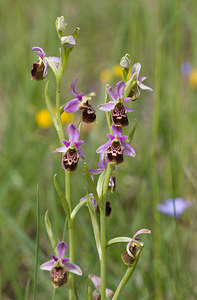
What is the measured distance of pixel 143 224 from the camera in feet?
7.21

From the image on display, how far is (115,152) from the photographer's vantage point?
4.32 ft

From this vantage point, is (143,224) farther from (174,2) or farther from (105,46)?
(105,46)

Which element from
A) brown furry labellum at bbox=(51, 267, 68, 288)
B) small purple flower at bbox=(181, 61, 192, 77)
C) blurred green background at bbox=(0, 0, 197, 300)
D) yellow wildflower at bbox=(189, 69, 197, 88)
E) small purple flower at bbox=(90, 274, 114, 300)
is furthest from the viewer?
small purple flower at bbox=(181, 61, 192, 77)

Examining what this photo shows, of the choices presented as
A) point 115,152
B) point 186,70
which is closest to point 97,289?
point 115,152

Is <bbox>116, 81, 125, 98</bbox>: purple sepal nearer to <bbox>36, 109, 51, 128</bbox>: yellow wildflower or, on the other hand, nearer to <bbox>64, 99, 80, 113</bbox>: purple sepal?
<bbox>64, 99, 80, 113</bbox>: purple sepal

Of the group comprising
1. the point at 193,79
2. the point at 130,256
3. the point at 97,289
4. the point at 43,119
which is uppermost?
the point at 193,79

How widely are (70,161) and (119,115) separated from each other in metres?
0.22

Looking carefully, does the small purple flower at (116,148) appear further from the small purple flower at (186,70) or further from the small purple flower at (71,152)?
the small purple flower at (186,70)

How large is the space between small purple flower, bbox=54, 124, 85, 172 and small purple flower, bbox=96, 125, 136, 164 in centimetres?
9

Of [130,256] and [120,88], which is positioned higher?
[120,88]

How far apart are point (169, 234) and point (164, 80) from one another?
5.71 ft

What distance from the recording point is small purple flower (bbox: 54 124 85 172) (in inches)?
53.6

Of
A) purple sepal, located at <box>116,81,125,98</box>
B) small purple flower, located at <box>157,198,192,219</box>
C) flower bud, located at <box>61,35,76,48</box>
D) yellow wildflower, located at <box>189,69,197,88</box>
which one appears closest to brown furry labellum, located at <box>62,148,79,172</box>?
purple sepal, located at <box>116,81,125,98</box>

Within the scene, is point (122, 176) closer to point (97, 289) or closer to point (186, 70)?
point (97, 289)
